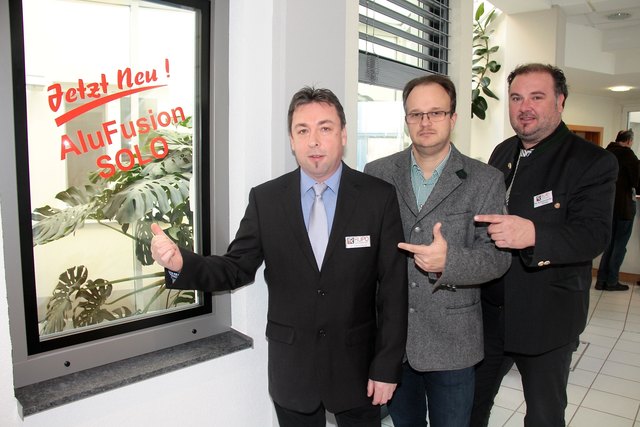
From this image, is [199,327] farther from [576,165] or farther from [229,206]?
[576,165]

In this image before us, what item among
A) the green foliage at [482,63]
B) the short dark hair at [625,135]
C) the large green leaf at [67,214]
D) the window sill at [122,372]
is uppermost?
the green foliage at [482,63]

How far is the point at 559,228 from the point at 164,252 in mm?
1330

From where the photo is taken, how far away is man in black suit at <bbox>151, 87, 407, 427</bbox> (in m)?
1.47

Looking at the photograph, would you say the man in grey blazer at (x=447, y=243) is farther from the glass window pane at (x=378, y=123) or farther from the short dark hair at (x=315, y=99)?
the glass window pane at (x=378, y=123)

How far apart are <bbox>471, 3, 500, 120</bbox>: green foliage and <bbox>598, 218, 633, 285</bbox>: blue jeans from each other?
2.76 m

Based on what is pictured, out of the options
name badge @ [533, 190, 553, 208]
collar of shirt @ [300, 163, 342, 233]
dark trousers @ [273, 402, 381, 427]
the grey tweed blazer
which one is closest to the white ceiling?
name badge @ [533, 190, 553, 208]

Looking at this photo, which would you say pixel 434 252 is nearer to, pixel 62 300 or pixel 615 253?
pixel 62 300

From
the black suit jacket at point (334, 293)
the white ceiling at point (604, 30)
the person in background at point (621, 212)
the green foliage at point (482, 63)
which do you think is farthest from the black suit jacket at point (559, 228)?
the person in background at point (621, 212)

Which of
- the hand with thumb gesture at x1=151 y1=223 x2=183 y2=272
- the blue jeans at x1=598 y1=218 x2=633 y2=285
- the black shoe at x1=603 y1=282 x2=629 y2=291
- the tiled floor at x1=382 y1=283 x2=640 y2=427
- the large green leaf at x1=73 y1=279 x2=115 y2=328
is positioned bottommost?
the tiled floor at x1=382 y1=283 x2=640 y2=427

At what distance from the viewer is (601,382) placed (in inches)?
137

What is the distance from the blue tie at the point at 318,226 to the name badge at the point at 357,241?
79 millimetres

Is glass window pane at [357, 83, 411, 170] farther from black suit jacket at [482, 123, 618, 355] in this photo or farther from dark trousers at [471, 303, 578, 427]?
dark trousers at [471, 303, 578, 427]

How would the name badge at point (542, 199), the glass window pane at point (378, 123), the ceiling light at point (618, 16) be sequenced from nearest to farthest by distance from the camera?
1. the name badge at point (542, 199)
2. the glass window pane at point (378, 123)
3. the ceiling light at point (618, 16)

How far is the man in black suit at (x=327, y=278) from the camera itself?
1.47m
